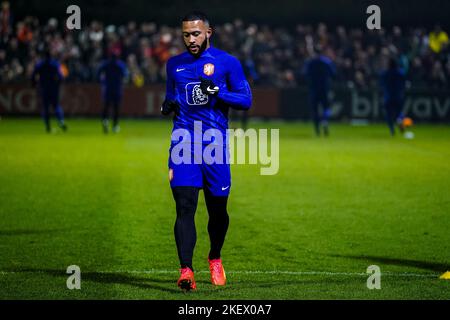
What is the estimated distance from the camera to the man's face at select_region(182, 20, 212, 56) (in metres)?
8.23

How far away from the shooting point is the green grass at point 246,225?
8.54 meters

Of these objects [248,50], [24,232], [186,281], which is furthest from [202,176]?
[248,50]

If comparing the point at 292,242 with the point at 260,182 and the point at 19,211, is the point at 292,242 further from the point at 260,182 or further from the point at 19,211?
the point at 260,182

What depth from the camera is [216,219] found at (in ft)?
28.4

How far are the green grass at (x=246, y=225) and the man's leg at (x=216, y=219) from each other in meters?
0.32

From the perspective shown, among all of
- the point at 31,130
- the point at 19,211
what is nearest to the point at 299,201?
the point at 19,211

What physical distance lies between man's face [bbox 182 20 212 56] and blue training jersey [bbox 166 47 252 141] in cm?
12

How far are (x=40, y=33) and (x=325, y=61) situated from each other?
12.5 meters

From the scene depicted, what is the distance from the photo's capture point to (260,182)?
56.5 feet

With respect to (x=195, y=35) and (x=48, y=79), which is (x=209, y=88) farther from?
(x=48, y=79)

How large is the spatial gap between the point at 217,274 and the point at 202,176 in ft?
2.71

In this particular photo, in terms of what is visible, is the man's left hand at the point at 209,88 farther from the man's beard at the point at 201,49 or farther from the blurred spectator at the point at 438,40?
the blurred spectator at the point at 438,40

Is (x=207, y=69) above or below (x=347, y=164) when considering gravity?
above

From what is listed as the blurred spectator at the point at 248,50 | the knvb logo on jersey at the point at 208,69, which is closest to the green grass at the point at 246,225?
the knvb logo on jersey at the point at 208,69
